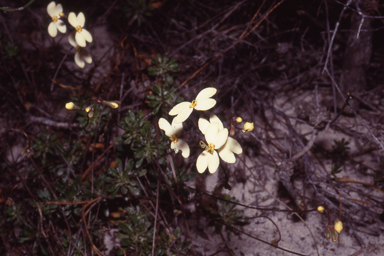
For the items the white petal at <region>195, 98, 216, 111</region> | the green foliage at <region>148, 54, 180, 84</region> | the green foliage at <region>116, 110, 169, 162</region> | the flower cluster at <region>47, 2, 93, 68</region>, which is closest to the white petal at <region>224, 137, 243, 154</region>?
the white petal at <region>195, 98, 216, 111</region>

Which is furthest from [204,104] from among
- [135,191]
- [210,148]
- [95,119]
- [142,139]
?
[95,119]

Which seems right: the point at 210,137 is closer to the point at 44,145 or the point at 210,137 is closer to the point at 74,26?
the point at 74,26

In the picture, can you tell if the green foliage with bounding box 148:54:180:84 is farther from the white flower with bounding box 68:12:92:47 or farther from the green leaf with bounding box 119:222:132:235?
the green leaf with bounding box 119:222:132:235

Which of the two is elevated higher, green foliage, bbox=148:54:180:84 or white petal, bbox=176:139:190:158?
green foliage, bbox=148:54:180:84

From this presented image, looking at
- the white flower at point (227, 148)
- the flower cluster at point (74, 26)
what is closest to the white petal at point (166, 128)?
the white flower at point (227, 148)

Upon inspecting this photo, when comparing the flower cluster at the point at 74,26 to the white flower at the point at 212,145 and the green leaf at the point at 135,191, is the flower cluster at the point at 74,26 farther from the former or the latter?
the white flower at the point at 212,145

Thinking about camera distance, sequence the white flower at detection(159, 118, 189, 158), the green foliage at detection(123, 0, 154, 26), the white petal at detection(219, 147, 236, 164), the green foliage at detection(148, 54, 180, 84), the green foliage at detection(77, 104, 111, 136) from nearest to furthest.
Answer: the white petal at detection(219, 147, 236, 164) < the white flower at detection(159, 118, 189, 158) < the green foliage at detection(77, 104, 111, 136) < the green foliage at detection(148, 54, 180, 84) < the green foliage at detection(123, 0, 154, 26)
